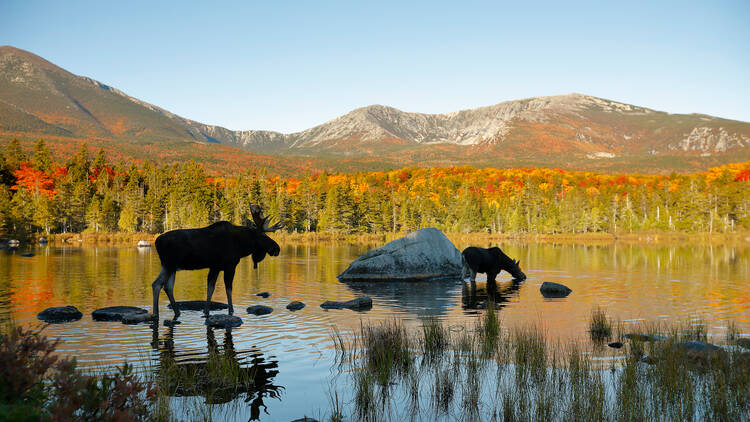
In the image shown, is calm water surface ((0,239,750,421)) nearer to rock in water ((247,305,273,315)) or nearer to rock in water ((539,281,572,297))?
rock in water ((247,305,273,315))

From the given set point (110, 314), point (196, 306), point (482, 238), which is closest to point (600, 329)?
point (196, 306)

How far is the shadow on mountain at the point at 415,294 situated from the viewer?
65.4 ft

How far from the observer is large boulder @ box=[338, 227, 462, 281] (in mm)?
30719

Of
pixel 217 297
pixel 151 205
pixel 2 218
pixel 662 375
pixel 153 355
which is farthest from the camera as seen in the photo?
pixel 151 205

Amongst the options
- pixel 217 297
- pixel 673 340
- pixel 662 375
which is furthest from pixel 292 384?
pixel 217 297

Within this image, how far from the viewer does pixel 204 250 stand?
16625 mm

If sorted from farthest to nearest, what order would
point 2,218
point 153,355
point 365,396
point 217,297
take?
point 2,218, point 217,297, point 153,355, point 365,396

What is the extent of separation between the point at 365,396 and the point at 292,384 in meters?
1.72

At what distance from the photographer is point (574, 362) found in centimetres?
1044

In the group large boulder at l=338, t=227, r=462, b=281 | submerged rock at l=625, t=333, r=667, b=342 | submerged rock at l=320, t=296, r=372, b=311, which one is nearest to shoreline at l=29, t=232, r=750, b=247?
large boulder at l=338, t=227, r=462, b=281

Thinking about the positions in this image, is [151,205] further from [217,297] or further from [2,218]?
[217,297]

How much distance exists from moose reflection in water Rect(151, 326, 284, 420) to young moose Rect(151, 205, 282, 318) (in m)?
4.50

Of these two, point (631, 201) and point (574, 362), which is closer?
point (574, 362)

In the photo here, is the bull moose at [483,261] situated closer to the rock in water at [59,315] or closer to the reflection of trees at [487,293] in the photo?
the reflection of trees at [487,293]
